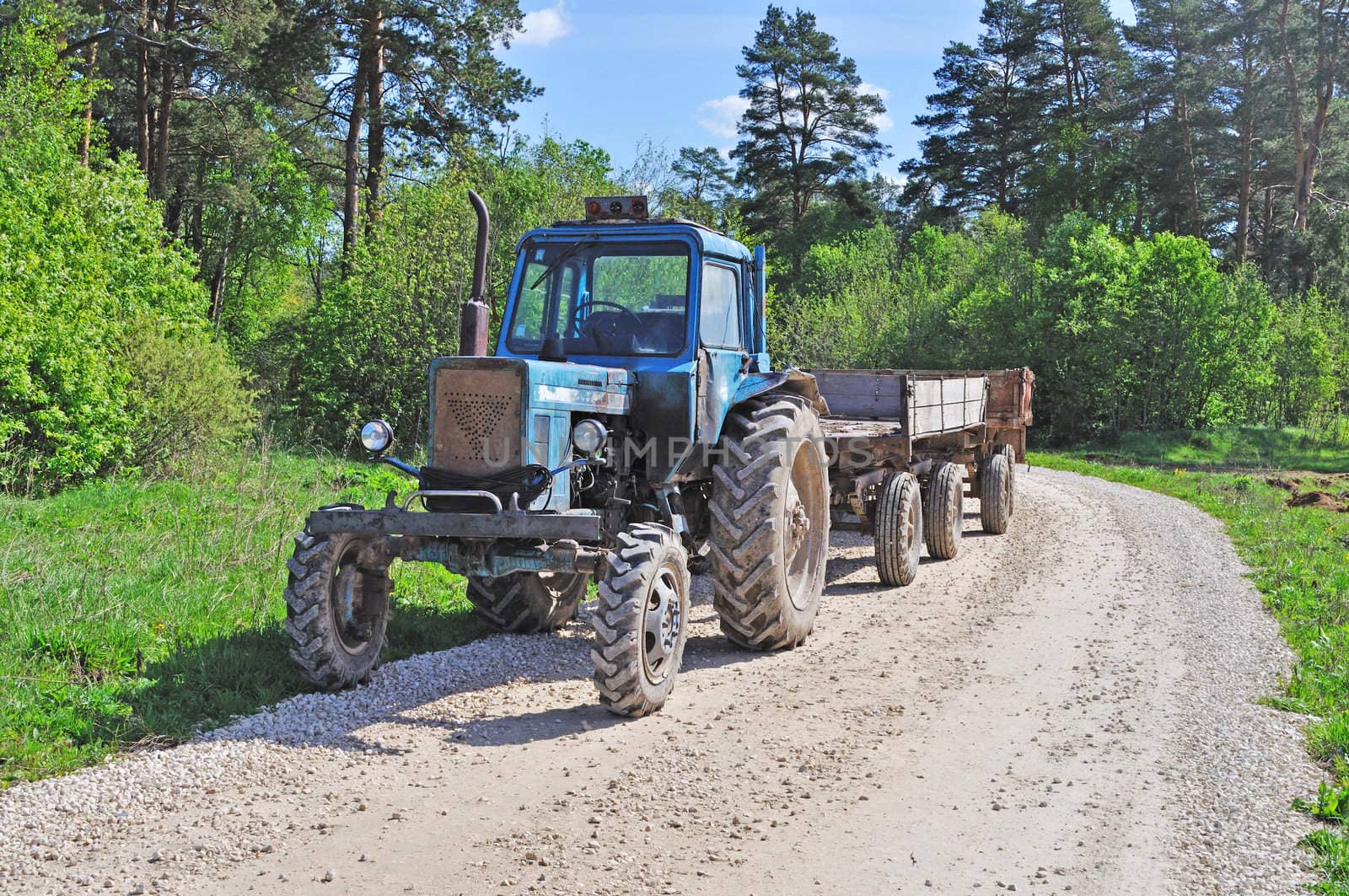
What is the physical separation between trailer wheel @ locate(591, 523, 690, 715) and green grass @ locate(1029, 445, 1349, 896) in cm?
308

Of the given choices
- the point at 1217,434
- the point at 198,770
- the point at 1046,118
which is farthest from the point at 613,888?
the point at 1046,118

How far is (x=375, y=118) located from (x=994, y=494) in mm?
16493

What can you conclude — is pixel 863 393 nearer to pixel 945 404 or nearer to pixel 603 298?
pixel 945 404

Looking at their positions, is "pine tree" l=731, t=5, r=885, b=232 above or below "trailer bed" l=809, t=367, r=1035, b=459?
above

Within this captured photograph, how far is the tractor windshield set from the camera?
7094 millimetres

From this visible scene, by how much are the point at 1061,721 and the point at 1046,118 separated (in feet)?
127

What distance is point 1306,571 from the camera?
35.4ft

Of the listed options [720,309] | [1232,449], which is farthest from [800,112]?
[720,309]

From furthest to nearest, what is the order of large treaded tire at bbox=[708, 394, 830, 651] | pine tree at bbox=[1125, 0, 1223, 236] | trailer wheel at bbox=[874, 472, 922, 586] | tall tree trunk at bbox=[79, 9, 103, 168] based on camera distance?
pine tree at bbox=[1125, 0, 1223, 236] → tall tree trunk at bbox=[79, 9, 103, 168] → trailer wheel at bbox=[874, 472, 922, 586] → large treaded tire at bbox=[708, 394, 830, 651]

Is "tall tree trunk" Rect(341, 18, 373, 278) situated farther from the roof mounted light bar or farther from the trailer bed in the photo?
the roof mounted light bar

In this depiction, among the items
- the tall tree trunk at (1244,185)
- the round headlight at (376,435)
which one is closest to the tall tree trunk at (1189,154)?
the tall tree trunk at (1244,185)

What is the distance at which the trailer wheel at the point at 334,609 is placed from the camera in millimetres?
6039

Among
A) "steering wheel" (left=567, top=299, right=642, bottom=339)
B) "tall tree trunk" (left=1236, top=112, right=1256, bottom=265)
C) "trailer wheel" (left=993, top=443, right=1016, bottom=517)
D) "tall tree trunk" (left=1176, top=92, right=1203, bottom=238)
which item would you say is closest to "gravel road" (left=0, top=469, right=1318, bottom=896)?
"steering wheel" (left=567, top=299, right=642, bottom=339)

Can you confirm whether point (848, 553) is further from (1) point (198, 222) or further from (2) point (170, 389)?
(1) point (198, 222)
